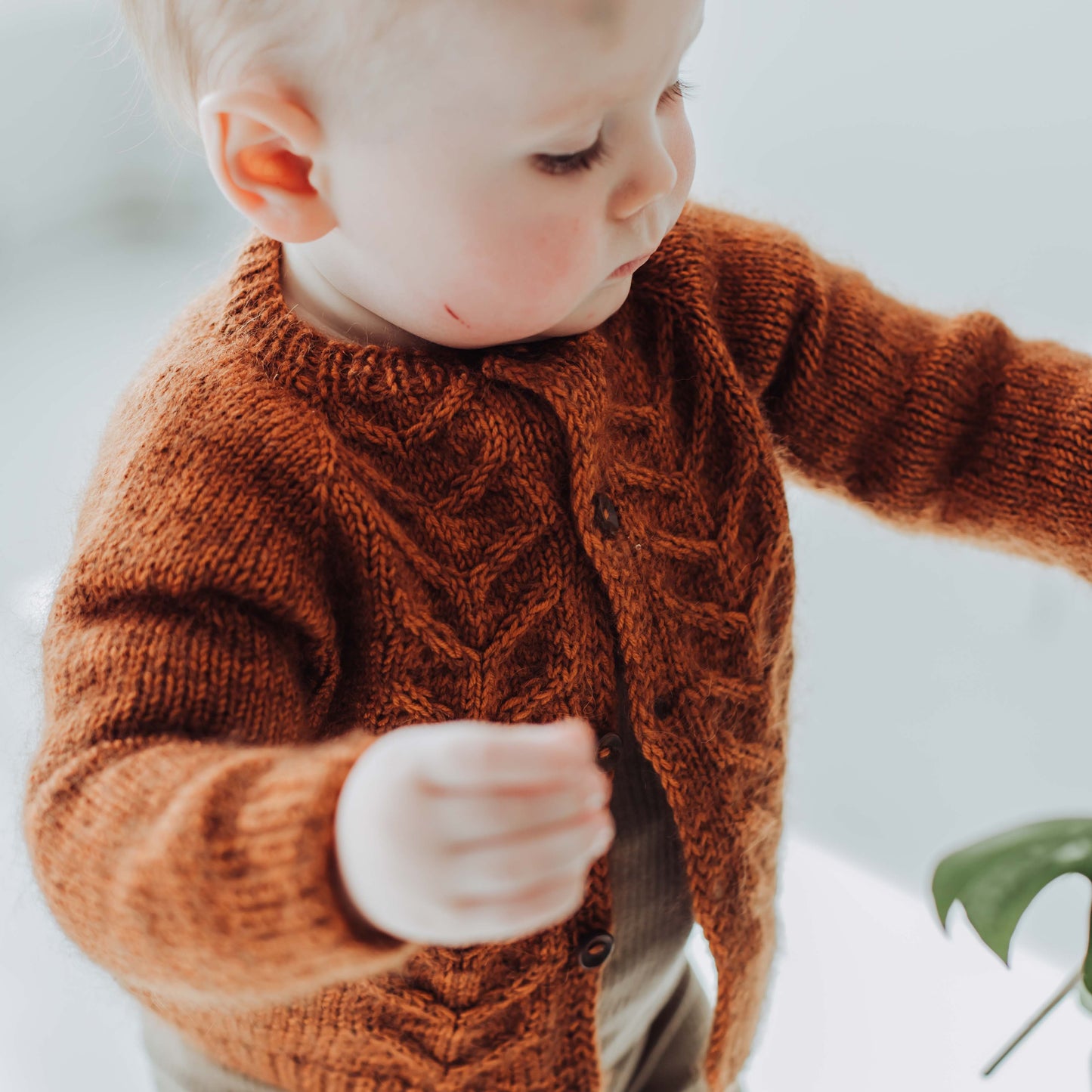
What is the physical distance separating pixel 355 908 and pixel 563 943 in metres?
0.20

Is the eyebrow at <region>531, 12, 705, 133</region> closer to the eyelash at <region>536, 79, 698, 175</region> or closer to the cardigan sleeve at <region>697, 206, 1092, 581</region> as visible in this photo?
the eyelash at <region>536, 79, 698, 175</region>

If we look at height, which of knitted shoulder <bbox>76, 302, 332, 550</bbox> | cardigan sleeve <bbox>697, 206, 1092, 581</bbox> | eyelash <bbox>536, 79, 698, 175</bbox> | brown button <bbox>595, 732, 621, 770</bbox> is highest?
eyelash <bbox>536, 79, 698, 175</bbox>

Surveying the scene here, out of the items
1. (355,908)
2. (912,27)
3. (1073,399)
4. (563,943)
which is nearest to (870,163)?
(912,27)

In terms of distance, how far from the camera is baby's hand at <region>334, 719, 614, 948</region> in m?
0.40

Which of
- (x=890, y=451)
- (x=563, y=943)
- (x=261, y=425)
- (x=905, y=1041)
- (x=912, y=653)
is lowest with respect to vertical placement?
(x=905, y=1041)

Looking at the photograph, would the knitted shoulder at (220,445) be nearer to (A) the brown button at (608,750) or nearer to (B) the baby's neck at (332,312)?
(B) the baby's neck at (332,312)

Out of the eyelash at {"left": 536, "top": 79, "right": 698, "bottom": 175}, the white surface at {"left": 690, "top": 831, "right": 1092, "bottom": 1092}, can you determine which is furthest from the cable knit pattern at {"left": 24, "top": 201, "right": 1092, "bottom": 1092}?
the white surface at {"left": 690, "top": 831, "right": 1092, "bottom": 1092}

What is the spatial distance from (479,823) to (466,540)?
21 centimetres

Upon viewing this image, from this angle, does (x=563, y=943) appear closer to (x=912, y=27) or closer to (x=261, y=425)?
(x=261, y=425)

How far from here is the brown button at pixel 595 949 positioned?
60 cm

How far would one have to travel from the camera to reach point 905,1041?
3.51ft

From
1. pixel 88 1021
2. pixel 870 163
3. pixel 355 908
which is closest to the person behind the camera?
pixel 355 908

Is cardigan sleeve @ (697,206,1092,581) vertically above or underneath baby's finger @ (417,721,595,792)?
underneath

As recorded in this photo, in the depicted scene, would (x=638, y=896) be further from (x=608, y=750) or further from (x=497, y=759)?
(x=497, y=759)
